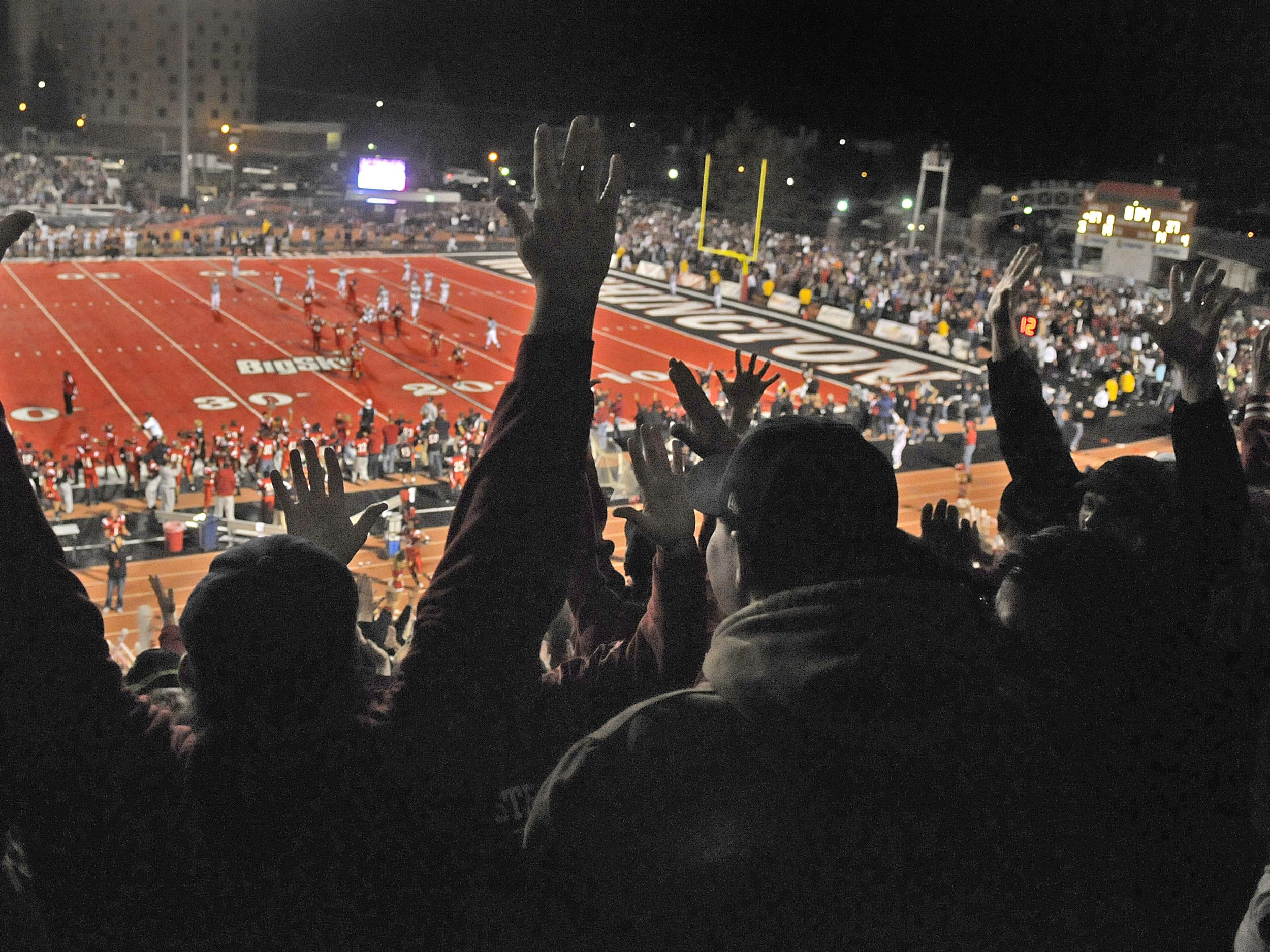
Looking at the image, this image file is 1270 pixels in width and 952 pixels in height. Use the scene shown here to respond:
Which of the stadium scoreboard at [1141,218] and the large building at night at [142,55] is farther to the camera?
the large building at night at [142,55]

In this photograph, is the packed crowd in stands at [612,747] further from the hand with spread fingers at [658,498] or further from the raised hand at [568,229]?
the hand with spread fingers at [658,498]

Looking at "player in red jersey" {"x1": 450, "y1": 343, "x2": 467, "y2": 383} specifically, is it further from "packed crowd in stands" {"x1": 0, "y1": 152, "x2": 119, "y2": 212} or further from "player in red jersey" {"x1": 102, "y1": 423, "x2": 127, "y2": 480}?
"packed crowd in stands" {"x1": 0, "y1": 152, "x2": 119, "y2": 212}

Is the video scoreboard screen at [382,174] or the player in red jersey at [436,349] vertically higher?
the video scoreboard screen at [382,174]

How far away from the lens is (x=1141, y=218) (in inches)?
1405

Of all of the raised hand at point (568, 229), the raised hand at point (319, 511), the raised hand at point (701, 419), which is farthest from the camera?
the raised hand at point (701, 419)

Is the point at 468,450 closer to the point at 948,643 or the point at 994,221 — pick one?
the point at 948,643

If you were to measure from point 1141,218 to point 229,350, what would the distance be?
26.2 metres

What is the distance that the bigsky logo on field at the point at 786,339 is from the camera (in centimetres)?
3006

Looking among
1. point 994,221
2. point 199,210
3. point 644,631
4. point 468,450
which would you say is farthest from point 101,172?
point 644,631

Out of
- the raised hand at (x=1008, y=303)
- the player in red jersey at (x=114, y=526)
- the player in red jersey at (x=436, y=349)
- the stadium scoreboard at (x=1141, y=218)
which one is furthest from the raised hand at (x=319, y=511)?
the stadium scoreboard at (x=1141, y=218)

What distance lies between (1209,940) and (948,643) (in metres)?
0.87

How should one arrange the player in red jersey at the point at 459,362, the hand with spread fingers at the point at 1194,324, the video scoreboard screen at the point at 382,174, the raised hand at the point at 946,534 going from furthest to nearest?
the video scoreboard screen at the point at 382,174
the player in red jersey at the point at 459,362
the hand with spread fingers at the point at 1194,324
the raised hand at the point at 946,534

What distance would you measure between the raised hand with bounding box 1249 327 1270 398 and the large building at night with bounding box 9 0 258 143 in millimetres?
102172

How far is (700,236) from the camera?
4634cm
